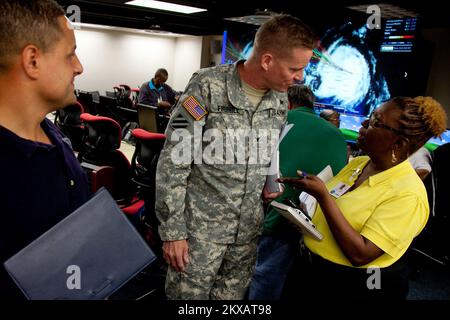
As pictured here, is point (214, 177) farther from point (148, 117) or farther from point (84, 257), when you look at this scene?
point (148, 117)

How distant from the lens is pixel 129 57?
1378cm

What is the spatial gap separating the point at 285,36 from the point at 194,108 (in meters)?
0.45

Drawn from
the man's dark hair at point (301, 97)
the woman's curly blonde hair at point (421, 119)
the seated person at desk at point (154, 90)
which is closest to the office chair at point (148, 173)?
the man's dark hair at point (301, 97)

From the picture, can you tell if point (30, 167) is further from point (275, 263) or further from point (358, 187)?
point (275, 263)

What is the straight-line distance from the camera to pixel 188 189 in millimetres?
1473

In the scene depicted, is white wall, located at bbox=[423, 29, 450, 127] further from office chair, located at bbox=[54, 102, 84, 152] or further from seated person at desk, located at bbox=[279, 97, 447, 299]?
office chair, located at bbox=[54, 102, 84, 152]

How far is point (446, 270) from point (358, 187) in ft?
9.33

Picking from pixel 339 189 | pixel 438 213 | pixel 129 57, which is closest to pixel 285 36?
pixel 339 189

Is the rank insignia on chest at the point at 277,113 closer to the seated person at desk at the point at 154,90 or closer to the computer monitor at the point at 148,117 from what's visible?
the computer monitor at the point at 148,117

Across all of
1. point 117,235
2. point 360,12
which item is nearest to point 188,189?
point 117,235

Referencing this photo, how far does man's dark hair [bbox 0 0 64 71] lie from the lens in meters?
0.73

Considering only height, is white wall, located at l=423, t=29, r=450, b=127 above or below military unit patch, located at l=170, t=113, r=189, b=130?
above

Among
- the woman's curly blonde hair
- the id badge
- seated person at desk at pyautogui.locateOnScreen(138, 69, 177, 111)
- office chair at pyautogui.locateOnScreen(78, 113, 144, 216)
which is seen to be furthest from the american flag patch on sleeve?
seated person at desk at pyautogui.locateOnScreen(138, 69, 177, 111)

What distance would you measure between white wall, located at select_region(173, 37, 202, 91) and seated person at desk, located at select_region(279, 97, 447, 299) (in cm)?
1221
